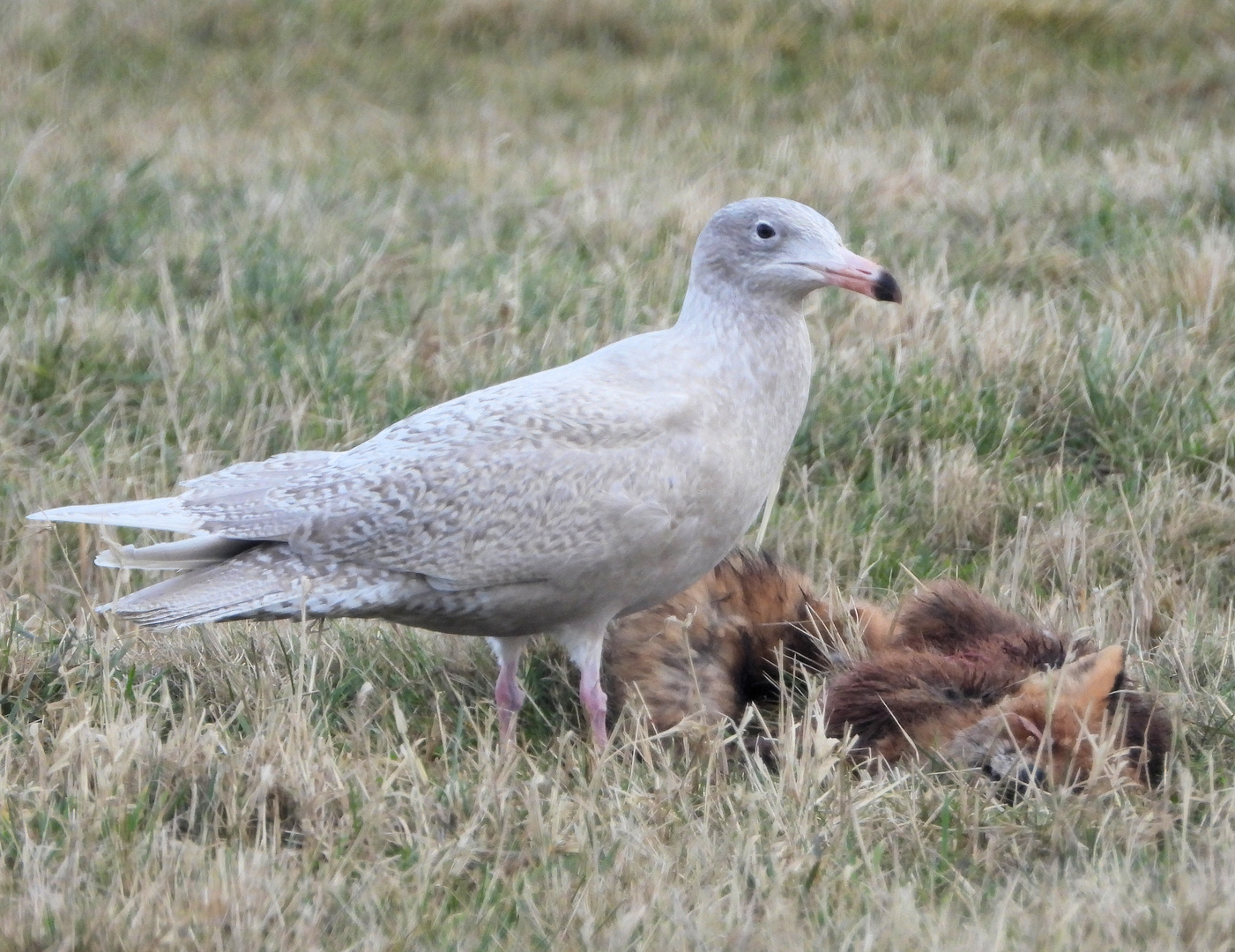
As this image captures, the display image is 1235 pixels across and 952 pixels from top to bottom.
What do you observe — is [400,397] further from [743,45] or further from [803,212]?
[743,45]

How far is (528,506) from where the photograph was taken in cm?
388

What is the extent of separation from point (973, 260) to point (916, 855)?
4281 mm

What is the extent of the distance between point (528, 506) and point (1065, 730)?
4.14 feet

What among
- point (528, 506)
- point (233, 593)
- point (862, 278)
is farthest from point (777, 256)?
point (233, 593)

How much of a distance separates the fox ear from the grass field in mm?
198

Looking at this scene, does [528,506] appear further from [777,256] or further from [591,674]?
[777,256]

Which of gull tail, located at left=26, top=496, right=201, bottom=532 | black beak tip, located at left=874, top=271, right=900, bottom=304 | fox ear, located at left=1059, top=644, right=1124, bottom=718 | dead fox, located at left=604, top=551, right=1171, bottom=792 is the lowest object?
dead fox, located at left=604, top=551, right=1171, bottom=792

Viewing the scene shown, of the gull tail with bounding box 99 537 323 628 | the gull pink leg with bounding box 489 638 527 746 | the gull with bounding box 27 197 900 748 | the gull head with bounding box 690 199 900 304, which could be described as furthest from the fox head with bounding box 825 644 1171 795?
the gull tail with bounding box 99 537 323 628

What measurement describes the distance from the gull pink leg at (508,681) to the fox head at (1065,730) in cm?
107

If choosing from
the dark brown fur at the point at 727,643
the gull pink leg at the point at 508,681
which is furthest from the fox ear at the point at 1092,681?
the gull pink leg at the point at 508,681

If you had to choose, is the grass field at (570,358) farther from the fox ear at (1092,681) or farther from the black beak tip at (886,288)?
the black beak tip at (886,288)

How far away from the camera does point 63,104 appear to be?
10797mm

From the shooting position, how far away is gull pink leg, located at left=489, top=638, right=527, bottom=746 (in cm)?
410

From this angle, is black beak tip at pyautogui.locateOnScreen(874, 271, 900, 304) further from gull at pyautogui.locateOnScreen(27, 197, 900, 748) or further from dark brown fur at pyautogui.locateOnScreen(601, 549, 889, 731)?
dark brown fur at pyautogui.locateOnScreen(601, 549, 889, 731)
